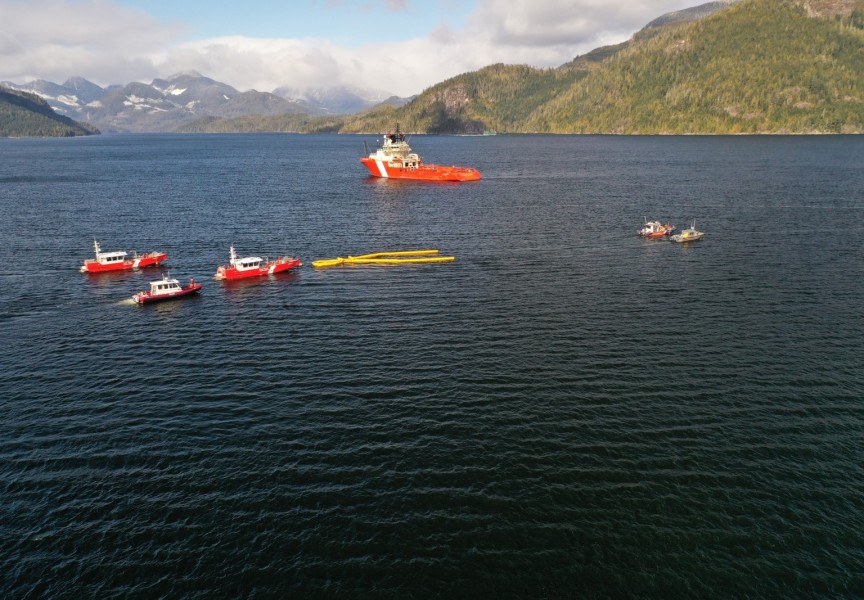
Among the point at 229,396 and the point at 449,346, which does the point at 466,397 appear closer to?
the point at 449,346

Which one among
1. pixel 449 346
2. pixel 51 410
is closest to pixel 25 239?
pixel 51 410

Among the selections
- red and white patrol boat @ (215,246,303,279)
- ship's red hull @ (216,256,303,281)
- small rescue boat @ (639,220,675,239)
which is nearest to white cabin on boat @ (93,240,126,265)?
red and white patrol boat @ (215,246,303,279)

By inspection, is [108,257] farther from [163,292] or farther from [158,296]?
[163,292]

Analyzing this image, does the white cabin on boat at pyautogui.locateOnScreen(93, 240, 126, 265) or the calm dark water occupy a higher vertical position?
the white cabin on boat at pyautogui.locateOnScreen(93, 240, 126, 265)

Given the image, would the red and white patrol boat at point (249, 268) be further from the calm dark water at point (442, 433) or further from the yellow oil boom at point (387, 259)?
the yellow oil boom at point (387, 259)

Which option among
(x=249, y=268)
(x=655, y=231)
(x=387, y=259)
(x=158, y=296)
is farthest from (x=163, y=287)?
(x=655, y=231)

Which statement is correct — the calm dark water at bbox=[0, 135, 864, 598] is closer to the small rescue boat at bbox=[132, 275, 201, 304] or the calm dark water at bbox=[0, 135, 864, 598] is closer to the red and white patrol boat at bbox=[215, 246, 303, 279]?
the small rescue boat at bbox=[132, 275, 201, 304]
